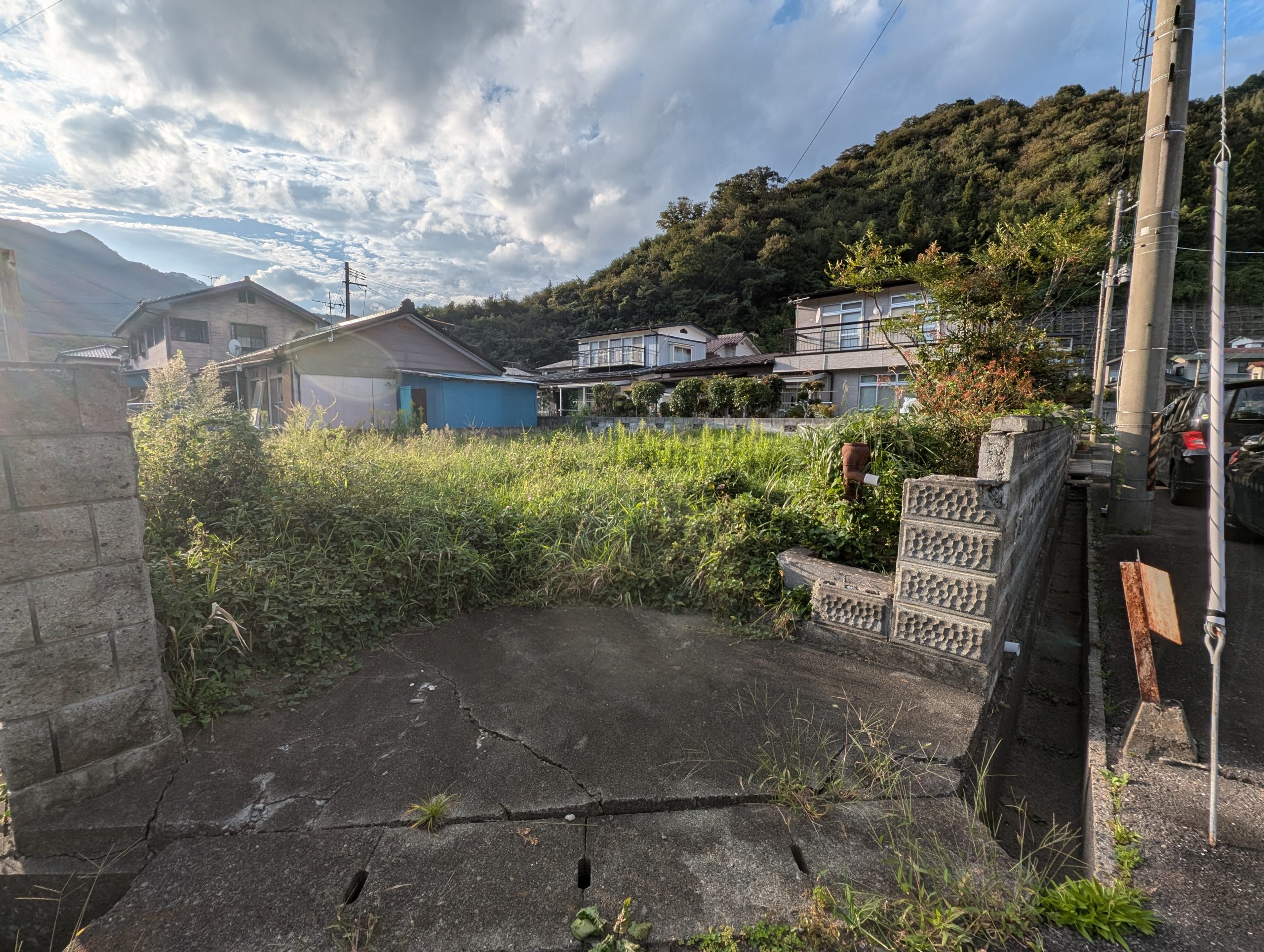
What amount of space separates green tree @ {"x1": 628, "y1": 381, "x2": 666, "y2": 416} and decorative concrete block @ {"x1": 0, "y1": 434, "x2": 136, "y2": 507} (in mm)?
15051

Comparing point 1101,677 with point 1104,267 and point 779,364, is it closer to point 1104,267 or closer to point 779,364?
point 1104,267

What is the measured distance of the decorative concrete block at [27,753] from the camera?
1.54 meters

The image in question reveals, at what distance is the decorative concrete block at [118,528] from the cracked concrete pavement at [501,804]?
0.79 meters

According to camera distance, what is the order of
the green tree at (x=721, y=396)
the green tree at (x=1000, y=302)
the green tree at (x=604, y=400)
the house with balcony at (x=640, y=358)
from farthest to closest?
the house with balcony at (x=640, y=358)
the green tree at (x=604, y=400)
the green tree at (x=721, y=396)
the green tree at (x=1000, y=302)

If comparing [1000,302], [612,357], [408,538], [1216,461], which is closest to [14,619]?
[408,538]

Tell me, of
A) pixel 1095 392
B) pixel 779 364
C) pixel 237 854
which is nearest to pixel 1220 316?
pixel 237 854

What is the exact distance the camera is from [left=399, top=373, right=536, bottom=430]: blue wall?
15.4m

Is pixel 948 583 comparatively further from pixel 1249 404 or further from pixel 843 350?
pixel 843 350

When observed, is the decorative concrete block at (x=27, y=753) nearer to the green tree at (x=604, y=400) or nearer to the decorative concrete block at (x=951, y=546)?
the decorative concrete block at (x=951, y=546)

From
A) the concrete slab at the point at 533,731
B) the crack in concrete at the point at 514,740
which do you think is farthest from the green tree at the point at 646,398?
the crack in concrete at the point at 514,740

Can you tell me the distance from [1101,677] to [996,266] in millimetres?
4544

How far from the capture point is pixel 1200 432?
5.85 m

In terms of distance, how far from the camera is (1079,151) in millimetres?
23422

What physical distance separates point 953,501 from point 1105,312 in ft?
45.2
